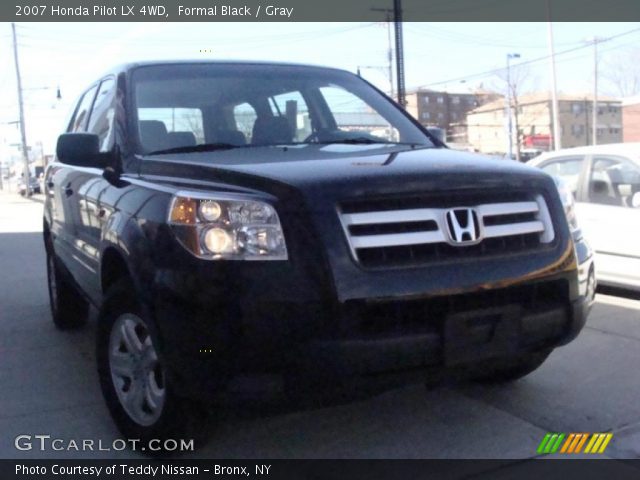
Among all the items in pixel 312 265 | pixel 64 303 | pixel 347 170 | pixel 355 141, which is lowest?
pixel 64 303

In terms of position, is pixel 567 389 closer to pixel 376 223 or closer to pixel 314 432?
pixel 314 432

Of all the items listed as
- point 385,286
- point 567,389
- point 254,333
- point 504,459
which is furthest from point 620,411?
point 254,333

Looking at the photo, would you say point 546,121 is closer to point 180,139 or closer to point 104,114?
point 104,114

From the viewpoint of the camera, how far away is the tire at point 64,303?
571cm

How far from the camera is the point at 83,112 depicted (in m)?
5.37

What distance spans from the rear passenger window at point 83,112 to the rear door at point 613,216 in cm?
480

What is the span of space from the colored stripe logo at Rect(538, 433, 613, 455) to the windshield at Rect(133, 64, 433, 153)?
1.75m

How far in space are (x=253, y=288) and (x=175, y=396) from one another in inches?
26.0

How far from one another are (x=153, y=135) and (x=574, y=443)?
259 cm

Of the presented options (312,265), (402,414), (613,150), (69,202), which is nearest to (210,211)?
(312,265)

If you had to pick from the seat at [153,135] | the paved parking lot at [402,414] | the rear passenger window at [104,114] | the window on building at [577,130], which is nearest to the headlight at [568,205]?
the paved parking lot at [402,414]

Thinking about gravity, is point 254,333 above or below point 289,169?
→ below

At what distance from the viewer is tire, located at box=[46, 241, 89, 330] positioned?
571cm

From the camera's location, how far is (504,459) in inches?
128
